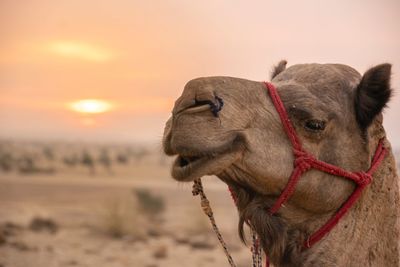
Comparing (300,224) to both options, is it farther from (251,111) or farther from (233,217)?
(233,217)

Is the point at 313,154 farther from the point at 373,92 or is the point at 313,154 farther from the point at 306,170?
the point at 373,92

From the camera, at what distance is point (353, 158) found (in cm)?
406

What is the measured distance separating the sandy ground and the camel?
856 cm

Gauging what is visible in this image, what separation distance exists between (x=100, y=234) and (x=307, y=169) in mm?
17796

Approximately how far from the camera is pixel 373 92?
4.03 m

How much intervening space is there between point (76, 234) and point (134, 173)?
29049 mm

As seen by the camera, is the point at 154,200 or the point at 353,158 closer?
the point at 353,158

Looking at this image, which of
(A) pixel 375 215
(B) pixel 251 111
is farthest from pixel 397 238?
(B) pixel 251 111

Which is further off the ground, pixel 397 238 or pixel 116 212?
pixel 397 238

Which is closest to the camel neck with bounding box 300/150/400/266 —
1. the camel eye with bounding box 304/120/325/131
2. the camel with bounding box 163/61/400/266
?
the camel with bounding box 163/61/400/266

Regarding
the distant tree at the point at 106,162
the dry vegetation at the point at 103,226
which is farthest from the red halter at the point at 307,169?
the distant tree at the point at 106,162

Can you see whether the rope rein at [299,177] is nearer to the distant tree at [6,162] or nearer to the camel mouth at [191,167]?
the camel mouth at [191,167]

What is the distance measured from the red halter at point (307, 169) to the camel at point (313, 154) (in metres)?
0.03

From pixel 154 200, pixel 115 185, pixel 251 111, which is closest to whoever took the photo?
pixel 251 111
